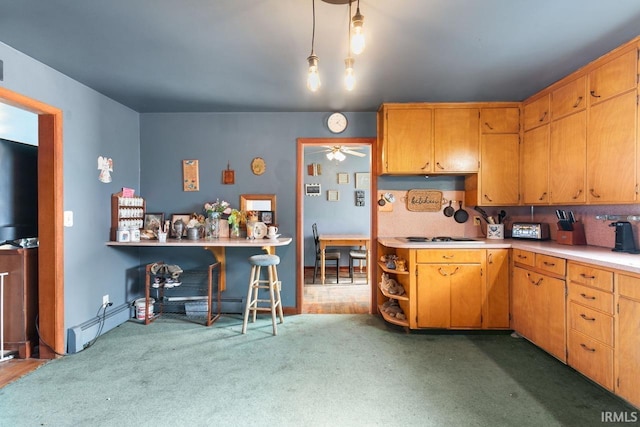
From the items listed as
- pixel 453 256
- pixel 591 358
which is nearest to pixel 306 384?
pixel 453 256

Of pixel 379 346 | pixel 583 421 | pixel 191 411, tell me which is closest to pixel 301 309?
pixel 379 346

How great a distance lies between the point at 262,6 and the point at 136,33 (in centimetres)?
89

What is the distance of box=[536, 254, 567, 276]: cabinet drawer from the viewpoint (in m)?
2.32

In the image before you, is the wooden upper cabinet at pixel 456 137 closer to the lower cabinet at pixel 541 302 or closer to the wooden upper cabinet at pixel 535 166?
the wooden upper cabinet at pixel 535 166

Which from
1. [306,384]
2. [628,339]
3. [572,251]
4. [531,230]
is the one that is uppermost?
[531,230]

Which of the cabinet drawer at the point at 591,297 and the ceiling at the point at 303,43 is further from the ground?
the ceiling at the point at 303,43

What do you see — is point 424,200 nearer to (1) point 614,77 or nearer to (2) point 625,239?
(2) point 625,239

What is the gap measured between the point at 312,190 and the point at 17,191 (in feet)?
14.0

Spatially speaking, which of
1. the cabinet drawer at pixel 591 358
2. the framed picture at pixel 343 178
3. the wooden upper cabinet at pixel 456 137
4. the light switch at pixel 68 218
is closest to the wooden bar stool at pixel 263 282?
the light switch at pixel 68 218

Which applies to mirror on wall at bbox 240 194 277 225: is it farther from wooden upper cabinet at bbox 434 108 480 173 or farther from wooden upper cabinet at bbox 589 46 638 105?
wooden upper cabinet at bbox 589 46 638 105

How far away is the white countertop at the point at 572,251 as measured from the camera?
1891 millimetres

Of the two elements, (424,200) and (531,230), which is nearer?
(531,230)

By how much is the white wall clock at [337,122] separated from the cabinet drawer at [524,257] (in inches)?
85.3

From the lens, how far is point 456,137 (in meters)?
3.25
